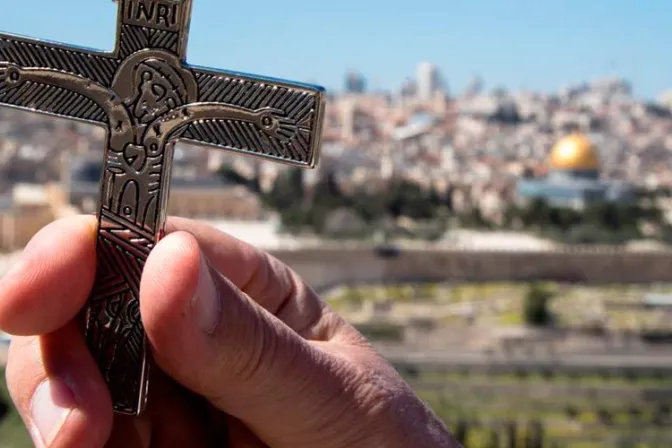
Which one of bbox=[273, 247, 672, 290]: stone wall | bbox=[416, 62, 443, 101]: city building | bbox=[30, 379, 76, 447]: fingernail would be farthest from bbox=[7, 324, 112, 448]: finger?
bbox=[416, 62, 443, 101]: city building

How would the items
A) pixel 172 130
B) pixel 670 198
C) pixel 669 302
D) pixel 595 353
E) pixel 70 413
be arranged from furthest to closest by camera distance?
A: pixel 670 198
pixel 669 302
pixel 595 353
pixel 172 130
pixel 70 413

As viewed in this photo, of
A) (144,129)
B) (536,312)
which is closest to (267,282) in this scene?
(144,129)

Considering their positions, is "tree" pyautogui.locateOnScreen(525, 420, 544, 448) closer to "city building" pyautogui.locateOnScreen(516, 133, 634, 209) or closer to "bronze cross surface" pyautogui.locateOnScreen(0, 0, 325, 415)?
"bronze cross surface" pyautogui.locateOnScreen(0, 0, 325, 415)

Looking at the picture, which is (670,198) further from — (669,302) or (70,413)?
(70,413)

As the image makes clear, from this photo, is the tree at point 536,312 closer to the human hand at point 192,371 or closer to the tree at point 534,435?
the tree at point 534,435

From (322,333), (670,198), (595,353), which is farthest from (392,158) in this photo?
(322,333)

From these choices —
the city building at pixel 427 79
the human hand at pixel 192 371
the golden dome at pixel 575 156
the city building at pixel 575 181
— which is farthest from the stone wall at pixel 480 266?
the city building at pixel 427 79
